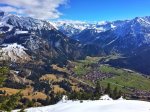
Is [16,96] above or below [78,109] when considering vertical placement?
above

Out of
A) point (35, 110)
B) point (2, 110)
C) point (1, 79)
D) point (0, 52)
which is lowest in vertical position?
point (35, 110)

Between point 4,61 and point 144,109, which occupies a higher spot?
point 4,61

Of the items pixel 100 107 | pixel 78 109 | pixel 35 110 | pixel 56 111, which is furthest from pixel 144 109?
pixel 35 110

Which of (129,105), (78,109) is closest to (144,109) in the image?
(129,105)

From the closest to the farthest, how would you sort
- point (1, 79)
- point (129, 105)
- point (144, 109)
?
point (1, 79)
point (144, 109)
point (129, 105)

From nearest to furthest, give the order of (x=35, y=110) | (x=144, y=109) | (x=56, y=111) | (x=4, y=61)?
(x=4, y=61)
(x=144, y=109)
(x=56, y=111)
(x=35, y=110)

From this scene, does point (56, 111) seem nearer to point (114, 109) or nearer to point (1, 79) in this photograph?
point (114, 109)

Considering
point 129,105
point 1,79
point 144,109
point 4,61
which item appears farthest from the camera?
point 129,105

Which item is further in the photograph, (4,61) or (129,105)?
(129,105)

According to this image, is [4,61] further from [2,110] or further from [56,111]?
[56,111]
